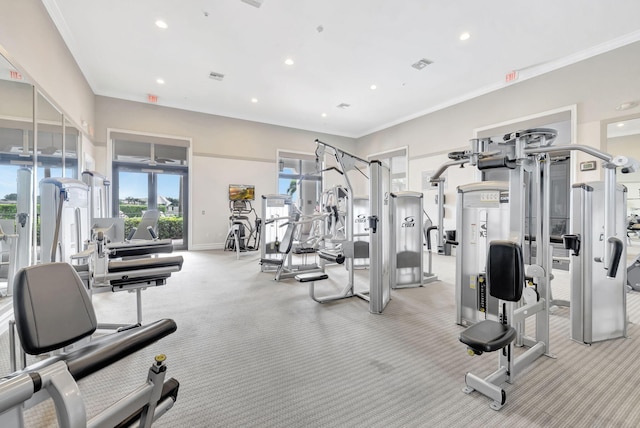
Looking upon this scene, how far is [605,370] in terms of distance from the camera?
2.29m

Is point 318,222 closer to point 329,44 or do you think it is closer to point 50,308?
point 329,44

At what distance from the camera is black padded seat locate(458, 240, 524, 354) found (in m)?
1.75

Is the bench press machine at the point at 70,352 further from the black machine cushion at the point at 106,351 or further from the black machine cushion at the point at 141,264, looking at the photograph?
the black machine cushion at the point at 141,264

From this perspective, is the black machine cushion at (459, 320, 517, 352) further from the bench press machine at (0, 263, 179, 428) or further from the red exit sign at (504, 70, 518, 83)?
the red exit sign at (504, 70, 518, 83)

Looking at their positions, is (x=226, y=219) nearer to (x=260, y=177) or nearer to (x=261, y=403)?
(x=260, y=177)

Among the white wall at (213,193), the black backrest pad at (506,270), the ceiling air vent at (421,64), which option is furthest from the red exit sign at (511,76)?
the white wall at (213,193)

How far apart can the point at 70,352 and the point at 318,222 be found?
5643mm

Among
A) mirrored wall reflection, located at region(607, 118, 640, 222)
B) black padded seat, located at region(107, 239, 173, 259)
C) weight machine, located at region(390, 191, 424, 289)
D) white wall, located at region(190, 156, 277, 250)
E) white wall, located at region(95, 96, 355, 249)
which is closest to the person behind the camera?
black padded seat, located at region(107, 239, 173, 259)

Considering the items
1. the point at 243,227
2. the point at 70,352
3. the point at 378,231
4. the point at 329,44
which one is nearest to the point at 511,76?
the point at 329,44

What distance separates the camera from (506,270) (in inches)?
74.3

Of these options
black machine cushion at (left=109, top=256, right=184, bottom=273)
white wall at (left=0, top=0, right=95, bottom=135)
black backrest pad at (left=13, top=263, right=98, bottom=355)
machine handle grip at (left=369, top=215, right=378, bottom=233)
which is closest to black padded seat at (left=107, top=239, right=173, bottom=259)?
black machine cushion at (left=109, top=256, right=184, bottom=273)

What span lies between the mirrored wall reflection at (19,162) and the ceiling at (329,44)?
191cm

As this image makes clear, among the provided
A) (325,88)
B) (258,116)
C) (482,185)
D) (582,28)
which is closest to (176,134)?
(258,116)

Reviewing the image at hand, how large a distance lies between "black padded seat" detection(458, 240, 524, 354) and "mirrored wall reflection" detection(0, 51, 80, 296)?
14.5 feet
